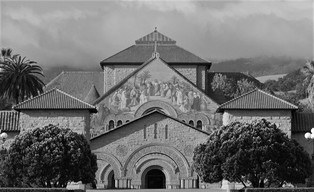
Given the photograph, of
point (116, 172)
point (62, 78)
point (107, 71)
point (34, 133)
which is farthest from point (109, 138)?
point (62, 78)

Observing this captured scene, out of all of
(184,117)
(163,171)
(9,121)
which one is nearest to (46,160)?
(9,121)

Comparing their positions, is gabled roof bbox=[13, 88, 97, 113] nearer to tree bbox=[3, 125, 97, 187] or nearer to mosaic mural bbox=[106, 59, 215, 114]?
tree bbox=[3, 125, 97, 187]

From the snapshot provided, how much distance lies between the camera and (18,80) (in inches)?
3656

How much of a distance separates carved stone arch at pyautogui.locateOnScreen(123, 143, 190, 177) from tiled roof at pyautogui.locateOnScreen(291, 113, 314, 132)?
10.6 metres

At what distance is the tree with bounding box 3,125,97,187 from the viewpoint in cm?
6506

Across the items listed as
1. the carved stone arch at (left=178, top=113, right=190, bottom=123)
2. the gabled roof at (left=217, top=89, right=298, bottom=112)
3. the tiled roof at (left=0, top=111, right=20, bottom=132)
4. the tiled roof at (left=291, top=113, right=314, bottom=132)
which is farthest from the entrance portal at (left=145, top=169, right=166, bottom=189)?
the carved stone arch at (left=178, top=113, right=190, bottom=123)

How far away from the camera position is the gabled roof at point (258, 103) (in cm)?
7700

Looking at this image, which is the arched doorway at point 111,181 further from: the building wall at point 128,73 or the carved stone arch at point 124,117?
the building wall at point 128,73

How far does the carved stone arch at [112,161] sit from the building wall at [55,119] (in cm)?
451

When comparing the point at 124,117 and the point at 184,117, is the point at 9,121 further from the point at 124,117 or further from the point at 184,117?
the point at 184,117

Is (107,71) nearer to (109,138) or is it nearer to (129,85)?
(129,85)

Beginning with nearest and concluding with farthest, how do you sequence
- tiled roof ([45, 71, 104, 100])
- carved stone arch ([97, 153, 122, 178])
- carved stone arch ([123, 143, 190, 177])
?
carved stone arch ([123, 143, 190, 177]), carved stone arch ([97, 153, 122, 178]), tiled roof ([45, 71, 104, 100])

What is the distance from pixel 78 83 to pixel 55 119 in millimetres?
41708

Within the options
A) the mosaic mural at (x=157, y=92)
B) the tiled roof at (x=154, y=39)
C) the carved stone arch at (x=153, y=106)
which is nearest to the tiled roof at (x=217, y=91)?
the tiled roof at (x=154, y=39)
